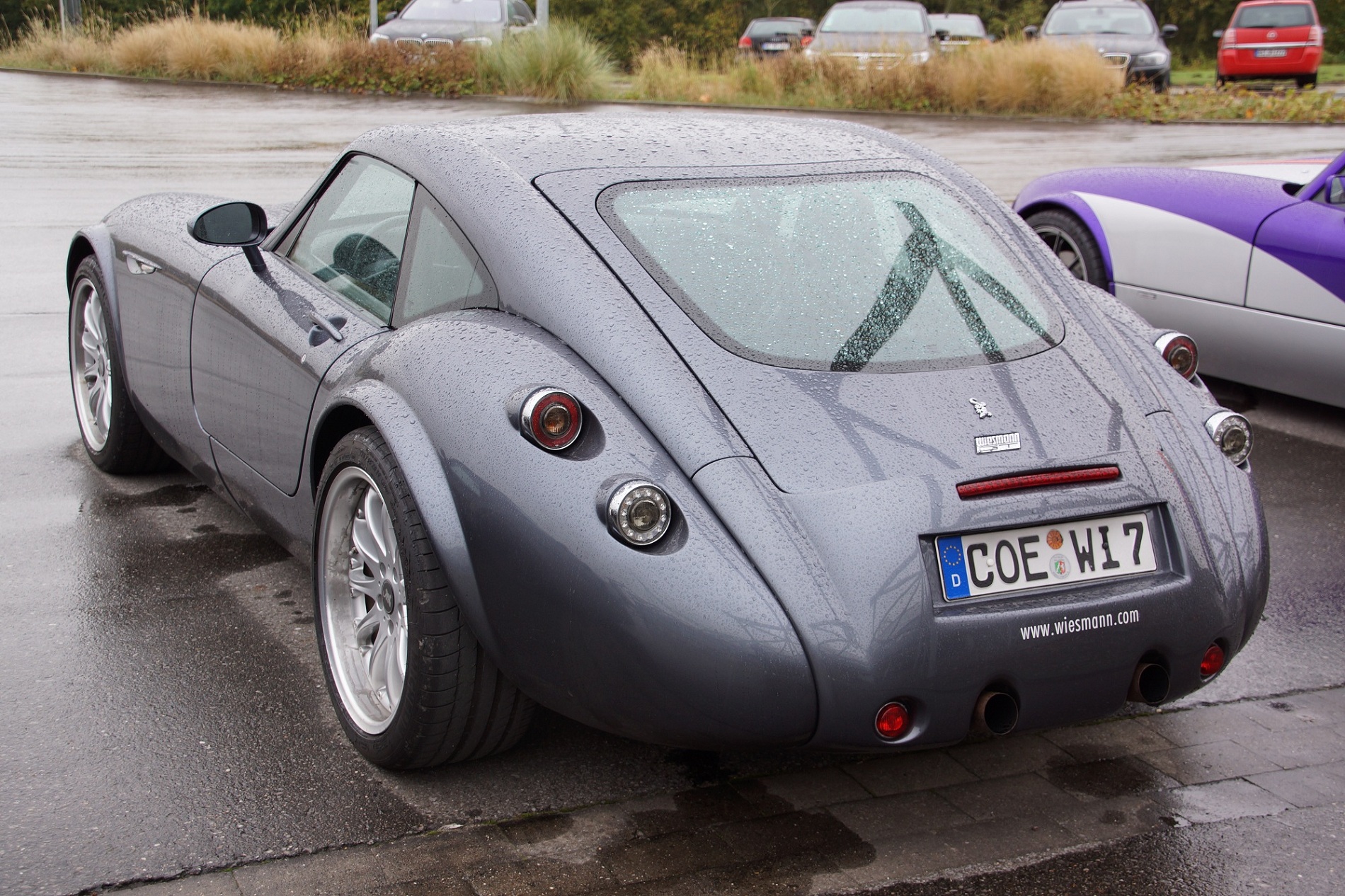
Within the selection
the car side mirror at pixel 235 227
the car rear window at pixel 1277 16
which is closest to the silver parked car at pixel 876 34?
the car rear window at pixel 1277 16

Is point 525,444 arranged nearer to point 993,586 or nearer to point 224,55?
point 993,586

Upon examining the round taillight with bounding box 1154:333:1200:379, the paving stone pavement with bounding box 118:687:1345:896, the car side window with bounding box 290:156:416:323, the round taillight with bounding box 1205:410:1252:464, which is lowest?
the paving stone pavement with bounding box 118:687:1345:896

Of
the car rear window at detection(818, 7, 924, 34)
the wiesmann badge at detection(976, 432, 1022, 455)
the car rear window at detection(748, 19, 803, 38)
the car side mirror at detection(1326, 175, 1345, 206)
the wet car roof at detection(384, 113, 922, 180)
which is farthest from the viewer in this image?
the car rear window at detection(748, 19, 803, 38)

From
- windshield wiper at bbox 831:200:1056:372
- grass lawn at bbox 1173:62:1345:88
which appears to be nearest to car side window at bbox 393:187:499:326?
windshield wiper at bbox 831:200:1056:372

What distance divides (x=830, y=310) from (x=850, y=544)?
2.34 feet

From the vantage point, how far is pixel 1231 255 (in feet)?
20.9

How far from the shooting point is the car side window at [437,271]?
10.8ft

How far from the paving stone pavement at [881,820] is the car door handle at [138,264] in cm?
241

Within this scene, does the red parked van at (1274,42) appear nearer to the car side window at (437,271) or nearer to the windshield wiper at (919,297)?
the windshield wiper at (919,297)

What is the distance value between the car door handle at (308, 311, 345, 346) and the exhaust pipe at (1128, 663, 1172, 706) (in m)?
2.03

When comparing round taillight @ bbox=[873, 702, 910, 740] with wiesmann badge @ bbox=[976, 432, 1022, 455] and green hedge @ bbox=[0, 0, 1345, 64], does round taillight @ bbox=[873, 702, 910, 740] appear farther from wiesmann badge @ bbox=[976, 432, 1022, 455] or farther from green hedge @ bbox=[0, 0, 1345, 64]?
green hedge @ bbox=[0, 0, 1345, 64]

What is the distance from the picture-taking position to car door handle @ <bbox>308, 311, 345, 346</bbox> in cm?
356

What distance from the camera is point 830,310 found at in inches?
127

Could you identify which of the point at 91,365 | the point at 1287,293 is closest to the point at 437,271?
the point at 91,365
